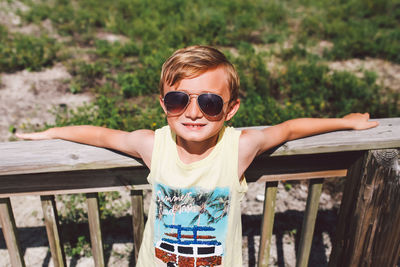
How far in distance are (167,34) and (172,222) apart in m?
5.64

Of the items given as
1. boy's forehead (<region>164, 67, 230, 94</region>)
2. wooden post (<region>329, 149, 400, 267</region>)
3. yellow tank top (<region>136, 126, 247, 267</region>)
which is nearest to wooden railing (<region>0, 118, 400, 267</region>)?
wooden post (<region>329, 149, 400, 267</region>)

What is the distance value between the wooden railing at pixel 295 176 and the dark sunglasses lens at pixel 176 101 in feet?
1.16

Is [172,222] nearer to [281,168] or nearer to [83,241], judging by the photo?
[281,168]

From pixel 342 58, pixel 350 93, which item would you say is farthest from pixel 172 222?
pixel 342 58

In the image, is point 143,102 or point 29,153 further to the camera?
point 143,102

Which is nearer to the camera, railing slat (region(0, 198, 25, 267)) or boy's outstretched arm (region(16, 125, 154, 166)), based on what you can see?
boy's outstretched arm (region(16, 125, 154, 166))

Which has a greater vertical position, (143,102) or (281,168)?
(281,168)

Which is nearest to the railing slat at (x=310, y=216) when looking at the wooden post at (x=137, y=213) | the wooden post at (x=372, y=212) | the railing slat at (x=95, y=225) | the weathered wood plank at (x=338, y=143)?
the wooden post at (x=372, y=212)

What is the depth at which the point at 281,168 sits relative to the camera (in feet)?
6.41

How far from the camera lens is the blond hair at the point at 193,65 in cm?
158

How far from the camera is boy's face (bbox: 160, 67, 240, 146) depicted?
62.9 inches

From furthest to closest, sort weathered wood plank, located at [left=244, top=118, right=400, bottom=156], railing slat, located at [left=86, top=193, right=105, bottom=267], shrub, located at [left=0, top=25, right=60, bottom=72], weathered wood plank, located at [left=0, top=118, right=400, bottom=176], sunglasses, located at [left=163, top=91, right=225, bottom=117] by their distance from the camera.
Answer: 1. shrub, located at [left=0, top=25, right=60, bottom=72]
2. railing slat, located at [left=86, top=193, right=105, bottom=267]
3. weathered wood plank, located at [left=244, top=118, right=400, bottom=156]
4. weathered wood plank, located at [left=0, top=118, right=400, bottom=176]
5. sunglasses, located at [left=163, top=91, right=225, bottom=117]

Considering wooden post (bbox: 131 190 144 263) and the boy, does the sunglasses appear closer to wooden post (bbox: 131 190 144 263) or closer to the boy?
the boy

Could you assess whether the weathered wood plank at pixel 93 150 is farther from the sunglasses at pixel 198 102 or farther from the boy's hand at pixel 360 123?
the sunglasses at pixel 198 102
